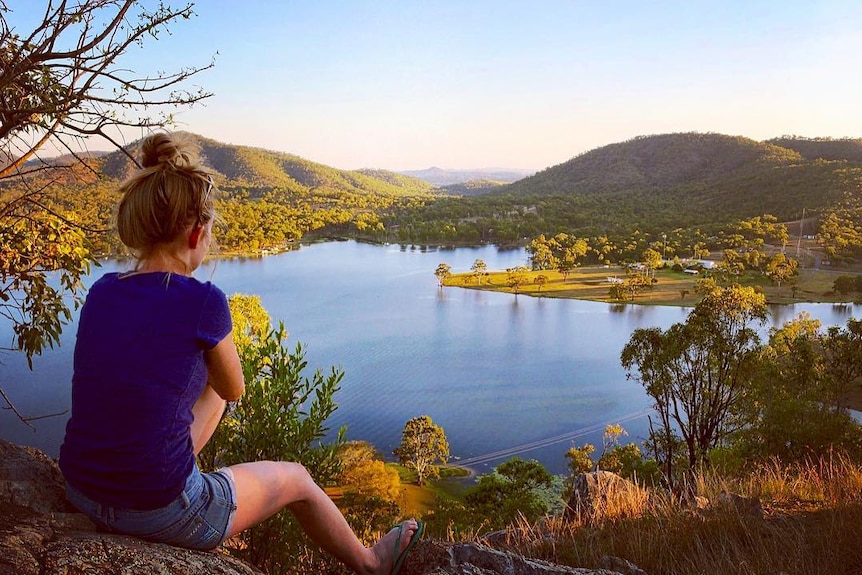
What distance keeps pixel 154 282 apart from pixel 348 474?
10.8 m

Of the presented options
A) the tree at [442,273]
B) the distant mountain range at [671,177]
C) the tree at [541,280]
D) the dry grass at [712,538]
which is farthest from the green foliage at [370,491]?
the distant mountain range at [671,177]

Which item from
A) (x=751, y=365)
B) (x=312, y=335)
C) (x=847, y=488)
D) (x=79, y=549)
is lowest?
(x=312, y=335)

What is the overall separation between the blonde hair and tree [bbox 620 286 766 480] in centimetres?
932

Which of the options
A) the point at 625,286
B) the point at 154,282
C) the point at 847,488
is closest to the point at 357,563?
the point at 154,282

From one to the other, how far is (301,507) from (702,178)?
75.5m

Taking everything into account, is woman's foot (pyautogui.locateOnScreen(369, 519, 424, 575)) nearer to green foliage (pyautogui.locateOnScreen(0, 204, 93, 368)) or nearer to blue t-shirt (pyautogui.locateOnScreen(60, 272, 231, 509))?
blue t-shirt (pyautogui.locateOnScreen(60, 272, 231, 509))

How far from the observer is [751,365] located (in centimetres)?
1034

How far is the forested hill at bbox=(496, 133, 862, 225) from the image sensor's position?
1940 inches

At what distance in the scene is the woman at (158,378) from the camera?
1.10m

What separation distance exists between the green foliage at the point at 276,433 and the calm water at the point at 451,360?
14.7 meters

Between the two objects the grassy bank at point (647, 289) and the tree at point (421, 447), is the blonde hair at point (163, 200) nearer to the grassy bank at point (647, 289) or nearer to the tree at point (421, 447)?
the tree at point (421, 447)

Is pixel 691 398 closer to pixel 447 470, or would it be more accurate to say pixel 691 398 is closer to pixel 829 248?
pixel 447 470

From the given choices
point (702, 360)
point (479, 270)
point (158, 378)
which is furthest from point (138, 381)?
point (479, 270)

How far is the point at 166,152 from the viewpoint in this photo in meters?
1.21
